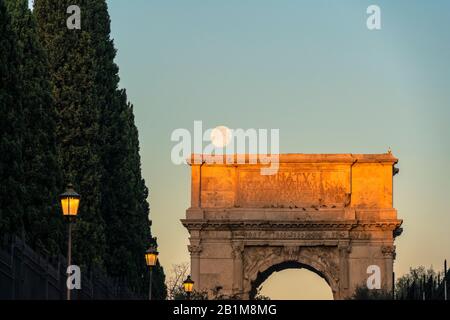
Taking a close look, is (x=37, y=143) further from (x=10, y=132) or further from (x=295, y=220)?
(x=295, y=220)

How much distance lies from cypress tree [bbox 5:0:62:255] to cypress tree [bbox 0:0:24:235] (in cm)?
79

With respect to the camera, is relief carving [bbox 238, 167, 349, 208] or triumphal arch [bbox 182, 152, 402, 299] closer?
relief carving [bbox 238, 167, 349, 208]

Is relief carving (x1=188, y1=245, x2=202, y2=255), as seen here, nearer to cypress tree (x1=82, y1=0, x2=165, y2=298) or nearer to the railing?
cypress tree (x1=82, y1=0, x2=165, y2=298)

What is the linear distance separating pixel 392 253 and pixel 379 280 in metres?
1.62

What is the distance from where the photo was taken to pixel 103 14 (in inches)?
2370

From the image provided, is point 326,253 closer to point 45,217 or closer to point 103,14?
point 103,14

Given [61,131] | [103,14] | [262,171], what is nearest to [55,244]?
[61,131]

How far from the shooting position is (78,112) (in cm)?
5656

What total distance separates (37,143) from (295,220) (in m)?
33.4

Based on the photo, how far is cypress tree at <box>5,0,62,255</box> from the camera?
46.1m

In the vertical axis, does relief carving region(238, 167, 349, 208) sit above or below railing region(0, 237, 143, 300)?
above

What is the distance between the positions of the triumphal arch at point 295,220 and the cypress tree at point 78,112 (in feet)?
73.5

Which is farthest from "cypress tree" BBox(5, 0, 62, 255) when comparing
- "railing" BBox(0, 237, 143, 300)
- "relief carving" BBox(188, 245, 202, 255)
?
"relief carving" BBox(188, 245, 202, 255)

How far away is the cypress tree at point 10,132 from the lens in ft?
137
